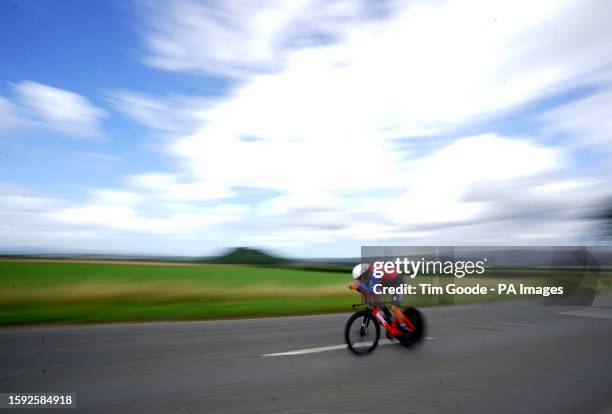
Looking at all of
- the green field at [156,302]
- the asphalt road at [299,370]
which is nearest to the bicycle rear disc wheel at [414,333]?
the asphalt road at [299,370]

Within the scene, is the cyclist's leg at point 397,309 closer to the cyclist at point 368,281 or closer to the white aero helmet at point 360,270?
the cyclist at point 368,281

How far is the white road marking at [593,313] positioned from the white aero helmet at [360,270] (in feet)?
32.6

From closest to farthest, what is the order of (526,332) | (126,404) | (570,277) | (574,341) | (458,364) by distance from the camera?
(126,404) → (458,364) → (574,341) → (526,332) → (570,277)

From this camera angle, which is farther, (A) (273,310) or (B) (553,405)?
(A) (273,310)

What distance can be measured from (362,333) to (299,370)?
1681 millimetres

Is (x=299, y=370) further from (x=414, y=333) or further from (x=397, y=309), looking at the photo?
(x=414, y=333)

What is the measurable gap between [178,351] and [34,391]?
2618 mm

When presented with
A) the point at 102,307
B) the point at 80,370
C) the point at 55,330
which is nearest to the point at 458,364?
the point at 80,370

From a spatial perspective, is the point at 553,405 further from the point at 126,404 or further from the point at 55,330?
the point at 55,330

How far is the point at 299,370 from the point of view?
637 cm

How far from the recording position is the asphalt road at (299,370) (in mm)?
5000

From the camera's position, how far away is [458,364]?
700 centimetres

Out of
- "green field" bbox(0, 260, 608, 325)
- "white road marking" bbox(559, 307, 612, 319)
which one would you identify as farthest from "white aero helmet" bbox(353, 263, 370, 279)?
"white road marking" bbox(559, 307, 612, 319)

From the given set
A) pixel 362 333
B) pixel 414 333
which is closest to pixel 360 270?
pixel 362 333
